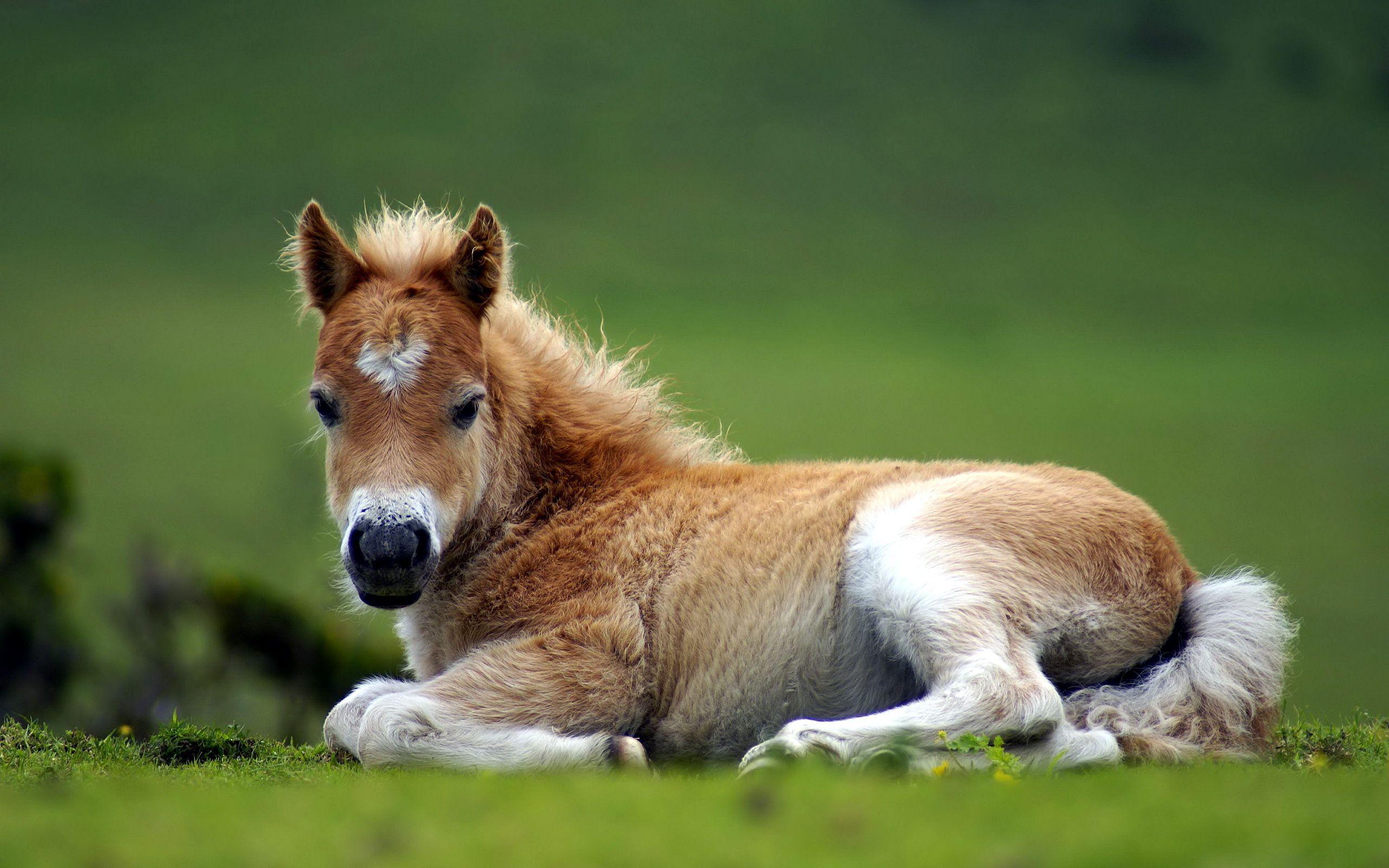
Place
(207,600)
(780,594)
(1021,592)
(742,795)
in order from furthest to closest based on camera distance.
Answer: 1. (207,600)
2. (780,594)
3. (1021,592)
4. (742,795)

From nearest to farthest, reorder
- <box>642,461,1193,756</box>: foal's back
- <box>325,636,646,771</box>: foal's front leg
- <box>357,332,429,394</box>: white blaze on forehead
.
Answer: <box>325,636,646,771</box>: foal's front leg < <box>642,461,1193,756</box>: foal's back < <box>357,332,429,394</box>: white blaze on forehead

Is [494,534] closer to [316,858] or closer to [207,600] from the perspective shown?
[316,858]

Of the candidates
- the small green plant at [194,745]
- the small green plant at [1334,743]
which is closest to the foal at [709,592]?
the small green plant at [1334,743]

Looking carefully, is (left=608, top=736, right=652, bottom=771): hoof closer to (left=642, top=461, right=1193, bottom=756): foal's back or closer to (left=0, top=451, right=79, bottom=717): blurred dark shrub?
(left=642, top=461, right=1193, bottom=756): foal's back

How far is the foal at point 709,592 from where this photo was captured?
203 inches

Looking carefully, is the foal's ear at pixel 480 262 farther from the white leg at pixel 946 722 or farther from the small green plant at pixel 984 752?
the small green plant at pixel 984 752

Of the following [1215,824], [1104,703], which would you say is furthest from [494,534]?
[1215,824]

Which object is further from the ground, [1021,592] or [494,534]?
[494,534]

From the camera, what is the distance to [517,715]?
537cm

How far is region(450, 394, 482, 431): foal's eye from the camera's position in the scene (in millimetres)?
5848

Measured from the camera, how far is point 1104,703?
5262mm

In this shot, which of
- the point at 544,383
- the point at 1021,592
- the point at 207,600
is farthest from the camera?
the point at 207,600

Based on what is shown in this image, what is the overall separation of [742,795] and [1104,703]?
8.30ft

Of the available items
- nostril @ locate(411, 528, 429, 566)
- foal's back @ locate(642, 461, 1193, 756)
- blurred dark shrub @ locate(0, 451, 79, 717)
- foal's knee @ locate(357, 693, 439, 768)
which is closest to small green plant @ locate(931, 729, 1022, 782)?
foal's back @ locate(642, 461, 1193, 756)
